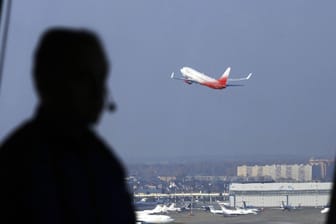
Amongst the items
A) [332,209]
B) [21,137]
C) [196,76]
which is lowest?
[332,209]

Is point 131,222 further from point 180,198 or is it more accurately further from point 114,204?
point 180,198

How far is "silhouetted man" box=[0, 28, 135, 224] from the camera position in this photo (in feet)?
2.85

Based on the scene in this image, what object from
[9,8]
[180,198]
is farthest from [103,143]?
[180,198]

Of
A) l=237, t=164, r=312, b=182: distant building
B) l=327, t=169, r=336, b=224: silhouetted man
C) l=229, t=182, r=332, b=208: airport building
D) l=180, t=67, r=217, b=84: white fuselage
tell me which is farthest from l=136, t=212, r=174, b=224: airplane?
l=327, t=169, r=336, b=224: silhouetted man

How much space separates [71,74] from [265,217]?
10.9 ft

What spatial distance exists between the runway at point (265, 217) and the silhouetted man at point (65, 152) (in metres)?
2.40

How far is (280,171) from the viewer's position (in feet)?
12.7

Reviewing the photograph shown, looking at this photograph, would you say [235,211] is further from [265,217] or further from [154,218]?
[154,218]

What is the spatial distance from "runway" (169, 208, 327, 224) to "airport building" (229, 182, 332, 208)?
44 millimetres

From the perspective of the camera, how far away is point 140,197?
3.24m

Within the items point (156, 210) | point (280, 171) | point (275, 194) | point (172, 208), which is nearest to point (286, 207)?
point (275, 194)

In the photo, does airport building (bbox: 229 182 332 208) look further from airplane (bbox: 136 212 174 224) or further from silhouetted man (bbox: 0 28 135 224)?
silhouetted man (bbox: 0 28 135 224)

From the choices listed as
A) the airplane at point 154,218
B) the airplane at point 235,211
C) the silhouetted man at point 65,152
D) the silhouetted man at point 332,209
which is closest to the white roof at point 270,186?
the airplane at point 235,211

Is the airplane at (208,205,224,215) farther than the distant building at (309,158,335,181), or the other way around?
the airplane at (208,205,224,215)
